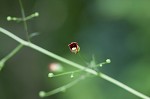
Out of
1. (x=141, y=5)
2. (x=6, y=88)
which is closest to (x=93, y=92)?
(x=141, y=5)

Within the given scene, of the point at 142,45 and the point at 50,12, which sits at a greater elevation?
the point at 50,12

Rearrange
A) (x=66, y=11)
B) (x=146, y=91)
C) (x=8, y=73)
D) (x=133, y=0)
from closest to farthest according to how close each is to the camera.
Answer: (x=146, y=91) → (x=133, y=0) → (x=66, y=11) → (x=8, y=73)

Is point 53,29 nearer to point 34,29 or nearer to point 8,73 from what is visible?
point 34,29

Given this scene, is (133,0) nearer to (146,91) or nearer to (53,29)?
(146,91)

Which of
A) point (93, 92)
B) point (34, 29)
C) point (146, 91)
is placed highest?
point (34, 29)

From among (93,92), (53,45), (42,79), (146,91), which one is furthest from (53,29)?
(146,91)

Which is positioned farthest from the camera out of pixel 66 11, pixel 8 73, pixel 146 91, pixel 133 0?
pixel 8 73

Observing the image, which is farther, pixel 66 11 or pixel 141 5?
pixel 66 11
